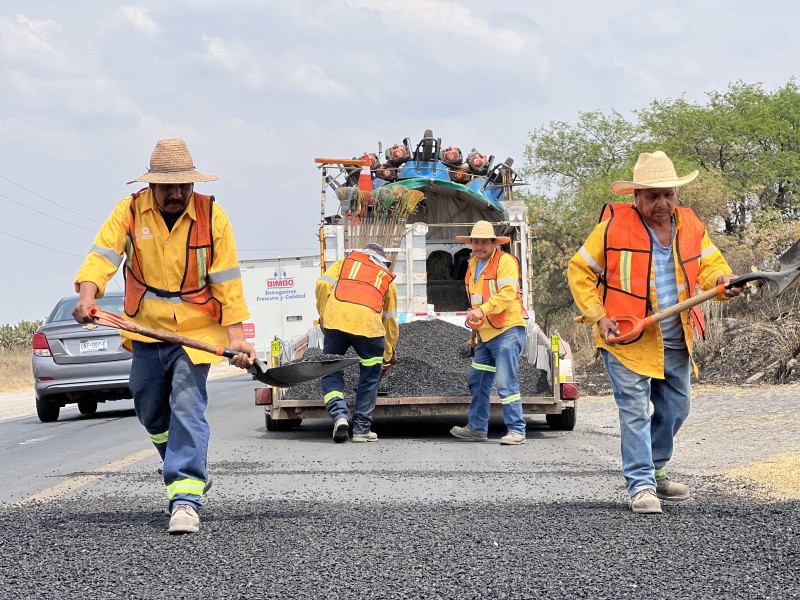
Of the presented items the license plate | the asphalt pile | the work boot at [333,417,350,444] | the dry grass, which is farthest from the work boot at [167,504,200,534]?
the dry grass

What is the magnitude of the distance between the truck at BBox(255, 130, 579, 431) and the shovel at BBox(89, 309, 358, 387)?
4.55 meters

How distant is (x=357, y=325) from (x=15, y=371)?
27.0 metres

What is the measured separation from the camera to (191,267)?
627 centimetres

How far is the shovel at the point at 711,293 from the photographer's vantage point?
20.8 feet

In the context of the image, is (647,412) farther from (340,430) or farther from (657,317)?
(340,430)

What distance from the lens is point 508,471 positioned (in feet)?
28.5

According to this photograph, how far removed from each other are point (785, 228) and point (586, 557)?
21.3 metres

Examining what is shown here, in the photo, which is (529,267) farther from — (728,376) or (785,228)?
(785,228)

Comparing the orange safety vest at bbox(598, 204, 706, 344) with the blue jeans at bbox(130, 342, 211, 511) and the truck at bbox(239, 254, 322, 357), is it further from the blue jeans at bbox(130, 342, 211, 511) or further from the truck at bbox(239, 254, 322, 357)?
the truck at bbox(239, 254, 322, 357)

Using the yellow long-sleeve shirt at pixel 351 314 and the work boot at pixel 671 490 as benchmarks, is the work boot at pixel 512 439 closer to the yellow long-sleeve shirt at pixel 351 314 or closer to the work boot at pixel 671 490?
the yellow long-sleeve shirt at pixel 351 314

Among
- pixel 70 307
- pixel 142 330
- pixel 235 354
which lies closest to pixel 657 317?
pixel 235 354

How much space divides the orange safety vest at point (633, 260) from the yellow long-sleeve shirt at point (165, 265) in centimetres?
216

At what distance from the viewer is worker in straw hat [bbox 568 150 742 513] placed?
651 centimetres

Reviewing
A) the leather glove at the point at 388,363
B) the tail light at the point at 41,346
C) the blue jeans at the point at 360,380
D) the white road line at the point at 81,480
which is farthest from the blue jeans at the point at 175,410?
the tail light at the point at 41,346
